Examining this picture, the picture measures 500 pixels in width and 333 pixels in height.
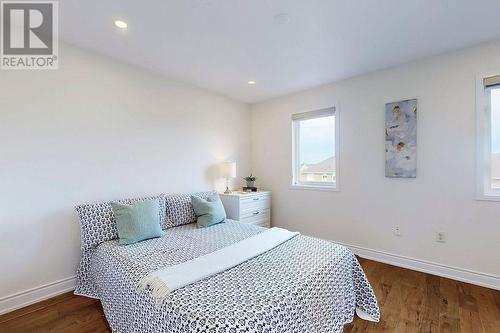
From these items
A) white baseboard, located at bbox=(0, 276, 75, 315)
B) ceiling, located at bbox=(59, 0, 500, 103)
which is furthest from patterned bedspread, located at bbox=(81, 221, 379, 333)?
ceiling, located at bbox=(59, 0, 500, 103)

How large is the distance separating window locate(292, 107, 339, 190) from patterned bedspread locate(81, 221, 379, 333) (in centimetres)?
162

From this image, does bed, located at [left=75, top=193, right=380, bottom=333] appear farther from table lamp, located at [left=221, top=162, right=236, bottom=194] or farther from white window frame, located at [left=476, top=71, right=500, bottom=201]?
white window frame, located at [left=476, top=71, right=500, bottom=201]

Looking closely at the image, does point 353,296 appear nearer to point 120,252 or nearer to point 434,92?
point 120,252

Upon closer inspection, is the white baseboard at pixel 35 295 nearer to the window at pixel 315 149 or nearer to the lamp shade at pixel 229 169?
the lamp shade at pixel 229 169

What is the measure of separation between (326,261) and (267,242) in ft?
1.75

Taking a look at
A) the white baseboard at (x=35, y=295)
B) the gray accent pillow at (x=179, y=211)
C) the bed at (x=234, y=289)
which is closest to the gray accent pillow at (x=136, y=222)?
the bed at (x=234, y=289)

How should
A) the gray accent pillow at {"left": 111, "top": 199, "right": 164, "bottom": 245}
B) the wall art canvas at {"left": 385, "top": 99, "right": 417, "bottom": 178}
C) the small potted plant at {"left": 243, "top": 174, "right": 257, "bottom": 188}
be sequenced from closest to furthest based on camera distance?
the gray accent pillow at {"left": 111, "top": 199, "right": 164, "bottom": 245}
the wall art canvas at {"left": 385, "top": 99, "right": 417, "bottom": 178}
the small potted plant at {"left": 243, "top": 174, "right": 257, "bottom": 188}

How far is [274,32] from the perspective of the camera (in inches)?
83.6

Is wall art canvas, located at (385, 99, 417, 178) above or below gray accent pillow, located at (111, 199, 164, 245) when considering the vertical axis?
above

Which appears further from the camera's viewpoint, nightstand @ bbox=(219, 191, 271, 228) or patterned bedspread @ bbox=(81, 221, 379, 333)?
nightstand @ bbox=(219, 191, 271, 228)

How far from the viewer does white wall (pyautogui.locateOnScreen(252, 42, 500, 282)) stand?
7.85 ft

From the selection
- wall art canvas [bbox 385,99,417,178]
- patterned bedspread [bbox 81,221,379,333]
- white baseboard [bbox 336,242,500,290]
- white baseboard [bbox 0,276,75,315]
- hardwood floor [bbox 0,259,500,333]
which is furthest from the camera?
wall art canvas [bbox 385,99,417,178]

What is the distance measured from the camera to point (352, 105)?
3.18 m

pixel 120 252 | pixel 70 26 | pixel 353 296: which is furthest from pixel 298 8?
pixel 120 252
